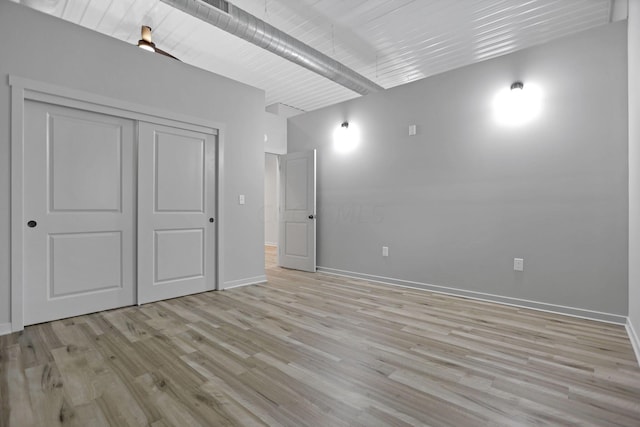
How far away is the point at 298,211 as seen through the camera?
18.2 ft

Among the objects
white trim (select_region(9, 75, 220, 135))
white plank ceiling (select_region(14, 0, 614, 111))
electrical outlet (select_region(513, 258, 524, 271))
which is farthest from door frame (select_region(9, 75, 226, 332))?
electrical outlet (select_region(513, 258, 524, 271))

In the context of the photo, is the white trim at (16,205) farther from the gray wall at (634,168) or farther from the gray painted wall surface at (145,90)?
the gray wall at (634,168)

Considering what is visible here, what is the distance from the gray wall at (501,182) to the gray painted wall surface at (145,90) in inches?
59.0

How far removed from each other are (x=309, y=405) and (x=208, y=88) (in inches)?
144

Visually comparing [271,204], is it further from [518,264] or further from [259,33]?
[518,264]

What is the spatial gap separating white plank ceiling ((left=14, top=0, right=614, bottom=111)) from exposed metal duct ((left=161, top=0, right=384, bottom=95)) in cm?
25

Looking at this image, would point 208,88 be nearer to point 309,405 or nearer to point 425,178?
point 425,178

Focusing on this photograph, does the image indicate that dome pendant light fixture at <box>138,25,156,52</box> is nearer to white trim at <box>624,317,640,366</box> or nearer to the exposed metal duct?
the exposed metal duct

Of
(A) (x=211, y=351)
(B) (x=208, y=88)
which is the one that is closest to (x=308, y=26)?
(B) (x=208, y=88)

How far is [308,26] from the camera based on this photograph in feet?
13.0

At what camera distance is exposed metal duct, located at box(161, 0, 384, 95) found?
122 inches

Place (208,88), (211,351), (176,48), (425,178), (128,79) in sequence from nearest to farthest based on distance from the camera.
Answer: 1. (211,351)
2. (128,79)
3. (208,88)
4. (425,178)
5. (176,48)

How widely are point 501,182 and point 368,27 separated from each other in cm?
245


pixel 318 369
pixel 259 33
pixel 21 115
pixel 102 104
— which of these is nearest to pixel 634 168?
pixel 318 369
